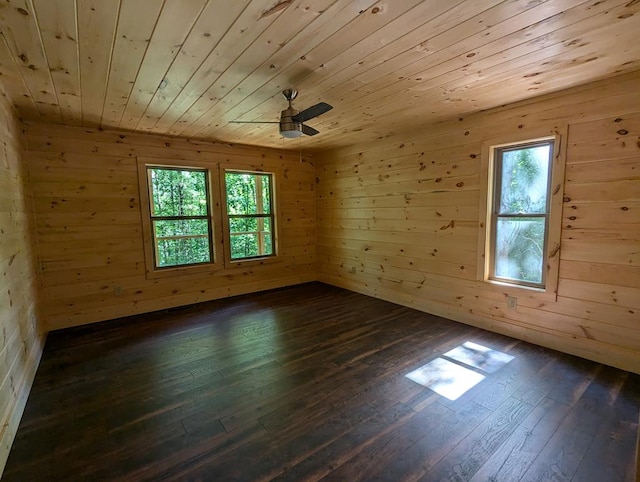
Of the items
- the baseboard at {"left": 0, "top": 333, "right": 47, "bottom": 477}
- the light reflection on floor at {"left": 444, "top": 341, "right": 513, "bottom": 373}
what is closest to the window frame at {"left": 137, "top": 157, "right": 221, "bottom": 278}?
the baseboard at {"left": 0, "top": 333, "right": 47, "bottom": 477}

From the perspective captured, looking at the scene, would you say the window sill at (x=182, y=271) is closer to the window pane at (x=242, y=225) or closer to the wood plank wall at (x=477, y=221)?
the window pane at (x=242, y=225)

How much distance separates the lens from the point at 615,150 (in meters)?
2.46

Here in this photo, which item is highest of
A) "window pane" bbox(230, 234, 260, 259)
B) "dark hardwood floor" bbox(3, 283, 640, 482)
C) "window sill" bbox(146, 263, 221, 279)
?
"window pane" bbox(230, 234, 260, 259)

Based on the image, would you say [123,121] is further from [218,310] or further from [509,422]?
[509,422]

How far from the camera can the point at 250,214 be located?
5.03 meters

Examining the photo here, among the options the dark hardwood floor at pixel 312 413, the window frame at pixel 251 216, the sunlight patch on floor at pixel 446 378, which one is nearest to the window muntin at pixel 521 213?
the dark hardwood floor at pixel 312 413

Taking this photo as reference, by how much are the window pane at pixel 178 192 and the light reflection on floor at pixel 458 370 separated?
141 inches

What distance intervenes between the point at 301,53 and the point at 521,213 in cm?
257

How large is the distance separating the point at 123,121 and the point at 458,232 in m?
3.94

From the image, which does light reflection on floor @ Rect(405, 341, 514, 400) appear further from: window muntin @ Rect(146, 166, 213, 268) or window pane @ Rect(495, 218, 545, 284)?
window muntin @ Rect(146, 166, 213, 268)

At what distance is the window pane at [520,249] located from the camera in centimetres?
298

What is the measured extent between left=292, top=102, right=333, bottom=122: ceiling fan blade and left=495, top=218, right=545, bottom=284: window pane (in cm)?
223

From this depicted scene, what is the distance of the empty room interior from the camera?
5.45 feet

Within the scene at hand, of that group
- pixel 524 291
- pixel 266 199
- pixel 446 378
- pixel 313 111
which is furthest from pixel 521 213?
pixel 266 199
